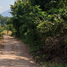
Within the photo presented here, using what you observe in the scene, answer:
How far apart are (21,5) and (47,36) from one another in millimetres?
15592

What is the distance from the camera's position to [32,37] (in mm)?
12070

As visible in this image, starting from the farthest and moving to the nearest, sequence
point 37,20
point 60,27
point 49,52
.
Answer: point 37,20 → point 49,52 → point 60,27

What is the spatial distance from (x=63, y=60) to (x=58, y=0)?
525 cm

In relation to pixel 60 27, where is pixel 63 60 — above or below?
below

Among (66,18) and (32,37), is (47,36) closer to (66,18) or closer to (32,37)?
(66,18)

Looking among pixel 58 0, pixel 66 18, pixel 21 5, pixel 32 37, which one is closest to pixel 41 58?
pixel 66 18

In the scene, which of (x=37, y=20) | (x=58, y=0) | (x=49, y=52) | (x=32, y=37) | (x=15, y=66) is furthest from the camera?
(x=32, y=37)

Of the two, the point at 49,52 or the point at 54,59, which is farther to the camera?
the point at 49,52

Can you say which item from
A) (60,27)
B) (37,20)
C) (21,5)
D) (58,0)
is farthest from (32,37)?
(21,5)

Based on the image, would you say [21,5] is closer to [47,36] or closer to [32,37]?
[32,37]

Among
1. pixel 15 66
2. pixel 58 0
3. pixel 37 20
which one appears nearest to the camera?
pixel 15 66

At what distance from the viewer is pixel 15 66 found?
6.87 meters

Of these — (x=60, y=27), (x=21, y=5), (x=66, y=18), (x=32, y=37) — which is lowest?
(x=32, y=37)

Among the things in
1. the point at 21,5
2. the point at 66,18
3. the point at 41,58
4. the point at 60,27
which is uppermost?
the point at 21,5
